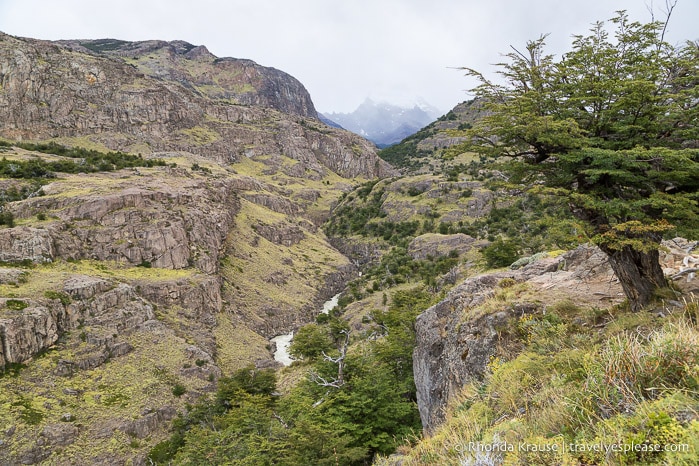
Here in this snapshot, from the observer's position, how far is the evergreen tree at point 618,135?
25.4ft

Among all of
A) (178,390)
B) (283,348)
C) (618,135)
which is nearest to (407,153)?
(283,348)

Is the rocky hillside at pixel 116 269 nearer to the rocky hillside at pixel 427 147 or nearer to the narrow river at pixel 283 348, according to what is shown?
the narrow river at pixel 283 348

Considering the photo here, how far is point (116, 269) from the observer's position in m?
44.3

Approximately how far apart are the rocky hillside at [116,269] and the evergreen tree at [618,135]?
34141 millimetres

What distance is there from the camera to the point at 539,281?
45.2 feet

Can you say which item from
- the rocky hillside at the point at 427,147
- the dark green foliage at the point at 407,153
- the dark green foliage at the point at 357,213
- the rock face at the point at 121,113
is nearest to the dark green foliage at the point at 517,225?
the dark green foliage at the point at 357,213

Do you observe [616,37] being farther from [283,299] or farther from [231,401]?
[283,299]

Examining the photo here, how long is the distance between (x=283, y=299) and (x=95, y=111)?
91.5 m

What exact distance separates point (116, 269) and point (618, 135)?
51625 mm

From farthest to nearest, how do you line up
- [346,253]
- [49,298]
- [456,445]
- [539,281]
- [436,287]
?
[346,253]
[436,287]
[49,298]
[539,281]
[456,445]

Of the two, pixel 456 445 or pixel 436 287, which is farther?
pixel 436 287

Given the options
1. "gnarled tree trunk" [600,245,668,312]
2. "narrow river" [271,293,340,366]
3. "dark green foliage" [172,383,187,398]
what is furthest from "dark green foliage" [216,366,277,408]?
"gnarled tree trunk" [600,245,668,312]

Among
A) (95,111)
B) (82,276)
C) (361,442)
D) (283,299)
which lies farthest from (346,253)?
(95,111)

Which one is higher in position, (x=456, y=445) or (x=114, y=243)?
(x=114, y=243)
